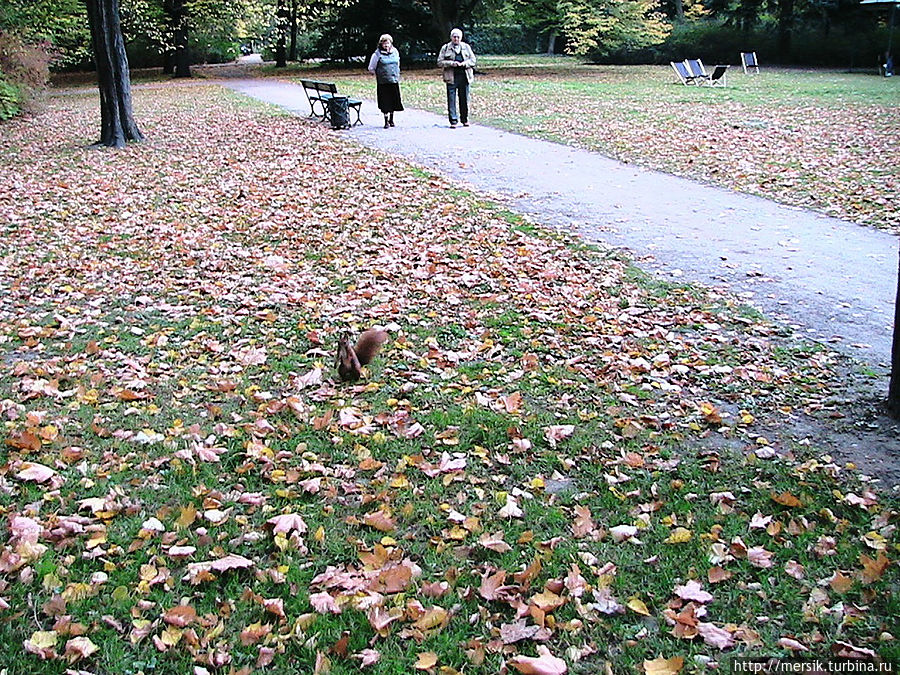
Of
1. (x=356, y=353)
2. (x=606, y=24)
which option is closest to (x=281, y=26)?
(x=606, y=24)

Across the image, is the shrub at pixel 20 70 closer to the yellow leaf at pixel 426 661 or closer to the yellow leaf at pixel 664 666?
the yellow leaf at pixel 426 661

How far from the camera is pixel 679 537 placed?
145 inches

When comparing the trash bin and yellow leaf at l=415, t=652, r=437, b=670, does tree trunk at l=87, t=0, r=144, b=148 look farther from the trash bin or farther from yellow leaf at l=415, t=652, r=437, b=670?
yellow leaf at l=415, t=652, r=437, b=670

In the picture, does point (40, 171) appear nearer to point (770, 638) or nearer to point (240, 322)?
point (240, 322)

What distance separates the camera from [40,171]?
14359 mm

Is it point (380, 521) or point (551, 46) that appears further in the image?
point (551, 46)

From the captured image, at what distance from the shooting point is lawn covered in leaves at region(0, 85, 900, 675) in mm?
3158

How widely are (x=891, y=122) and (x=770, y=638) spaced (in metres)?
16.7

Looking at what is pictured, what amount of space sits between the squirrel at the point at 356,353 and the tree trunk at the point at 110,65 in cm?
1226

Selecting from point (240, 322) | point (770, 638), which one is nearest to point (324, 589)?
point (770, 638)

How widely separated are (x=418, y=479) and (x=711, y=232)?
19.2ft

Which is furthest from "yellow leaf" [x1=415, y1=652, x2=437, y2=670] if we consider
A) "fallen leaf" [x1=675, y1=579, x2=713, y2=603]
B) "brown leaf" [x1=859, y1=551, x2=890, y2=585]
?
"brown leaf" [x1=859, y1=551, x2=890, y2=585]

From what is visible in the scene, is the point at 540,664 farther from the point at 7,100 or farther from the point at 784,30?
the point at 784,30

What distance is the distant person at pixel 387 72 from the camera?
17.1 m
